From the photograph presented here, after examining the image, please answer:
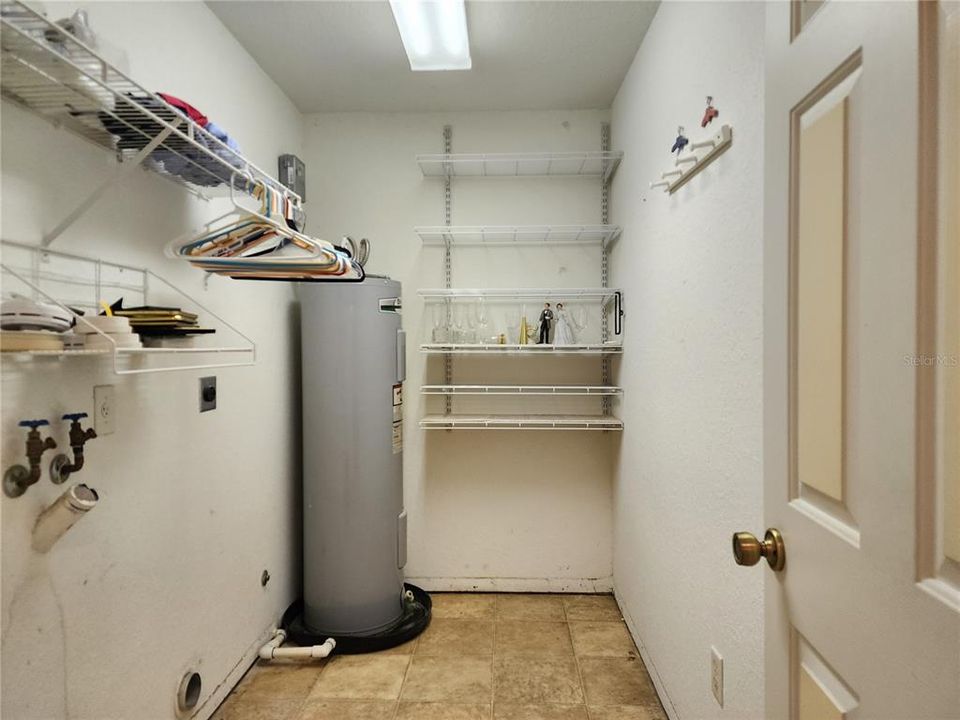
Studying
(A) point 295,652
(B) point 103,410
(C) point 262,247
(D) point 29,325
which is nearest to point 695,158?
(C) point 262,247

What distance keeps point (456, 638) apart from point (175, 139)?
2.18 m

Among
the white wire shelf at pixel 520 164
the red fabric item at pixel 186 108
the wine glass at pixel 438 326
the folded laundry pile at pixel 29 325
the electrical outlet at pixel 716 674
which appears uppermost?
the white wire shelf at pixel 520 164

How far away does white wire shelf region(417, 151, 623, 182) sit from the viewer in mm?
2289

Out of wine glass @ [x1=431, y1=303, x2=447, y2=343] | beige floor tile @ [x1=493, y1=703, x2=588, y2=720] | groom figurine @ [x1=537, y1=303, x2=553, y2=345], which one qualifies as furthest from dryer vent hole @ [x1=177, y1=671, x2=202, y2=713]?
groom figurine @ [x1=537, y1=303, x2=553, y2=345]

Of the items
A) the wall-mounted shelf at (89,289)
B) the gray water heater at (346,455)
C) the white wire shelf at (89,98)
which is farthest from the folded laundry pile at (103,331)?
the gray water heater at (346,455)

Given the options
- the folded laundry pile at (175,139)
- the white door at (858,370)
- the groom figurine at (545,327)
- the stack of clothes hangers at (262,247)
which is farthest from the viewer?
the groom figurine at (545,327)

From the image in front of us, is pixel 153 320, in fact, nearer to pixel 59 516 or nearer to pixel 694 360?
pixel 59 516

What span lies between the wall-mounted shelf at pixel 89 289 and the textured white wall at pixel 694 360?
50.6 inches

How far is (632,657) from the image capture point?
2.02 meters

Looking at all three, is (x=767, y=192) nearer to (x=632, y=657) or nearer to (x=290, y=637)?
(x=632, y=657)

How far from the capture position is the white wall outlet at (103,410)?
118 centimetres

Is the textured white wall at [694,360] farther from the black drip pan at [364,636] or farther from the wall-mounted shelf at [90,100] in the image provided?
the wall-mounted shelf at [90,100]

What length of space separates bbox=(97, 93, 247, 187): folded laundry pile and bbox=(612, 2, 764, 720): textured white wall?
1255mm

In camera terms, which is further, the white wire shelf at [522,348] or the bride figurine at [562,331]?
the bride figurine at [562,331]
